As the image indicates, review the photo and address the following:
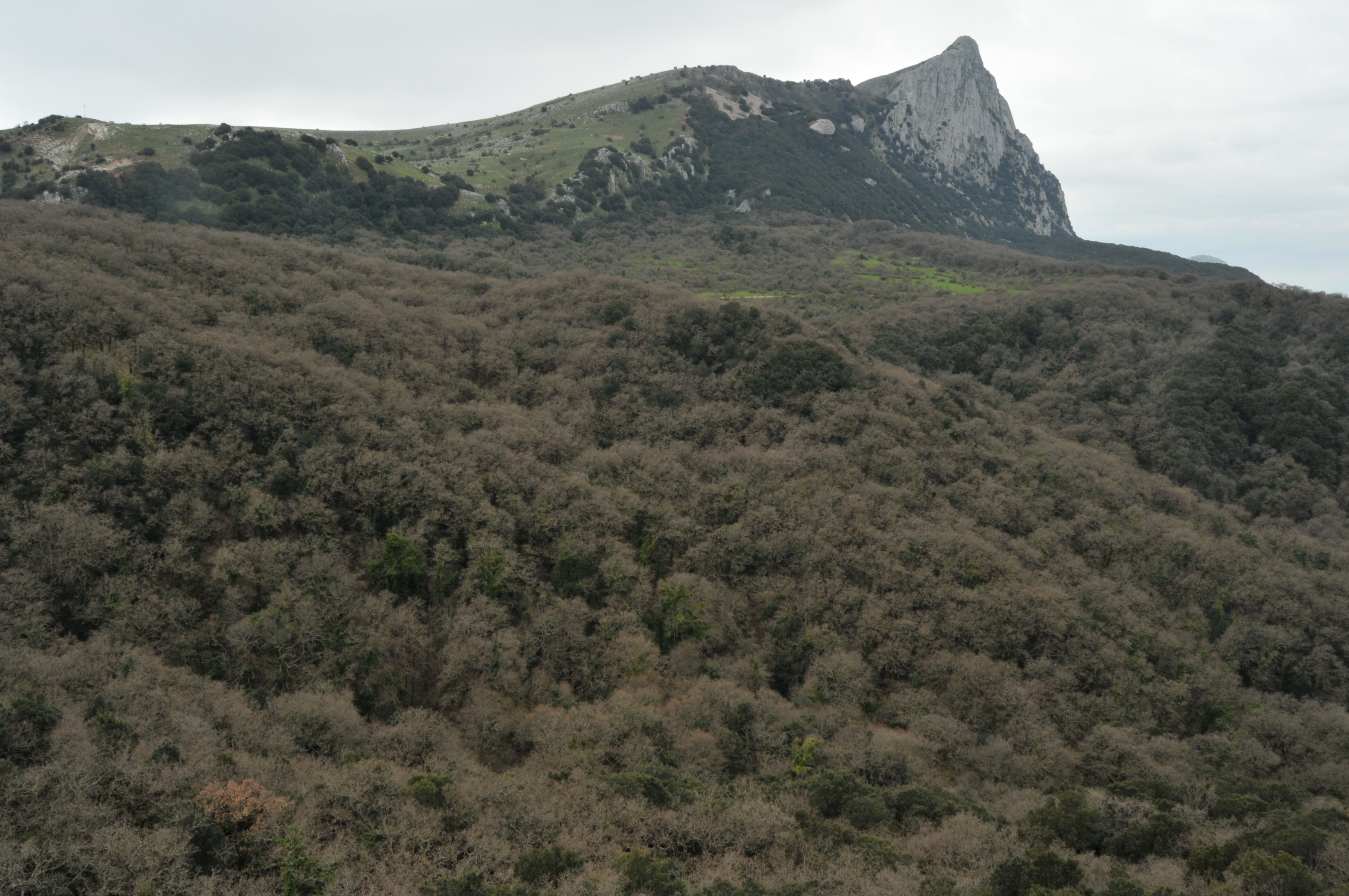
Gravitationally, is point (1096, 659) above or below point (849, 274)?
below

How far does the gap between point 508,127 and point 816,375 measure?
11819 centimetres

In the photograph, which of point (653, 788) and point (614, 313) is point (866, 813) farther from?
point (614, 313)

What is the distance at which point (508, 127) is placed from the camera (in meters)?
143

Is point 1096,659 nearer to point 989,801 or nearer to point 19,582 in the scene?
point 989,801

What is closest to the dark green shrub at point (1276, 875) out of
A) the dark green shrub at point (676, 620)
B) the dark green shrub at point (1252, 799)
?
the dark green shrub at point (1252, 799)

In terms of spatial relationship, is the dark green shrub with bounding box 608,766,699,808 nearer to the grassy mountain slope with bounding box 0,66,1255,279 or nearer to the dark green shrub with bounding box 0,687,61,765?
the dark green shrub with bounding box 0,687,61,765

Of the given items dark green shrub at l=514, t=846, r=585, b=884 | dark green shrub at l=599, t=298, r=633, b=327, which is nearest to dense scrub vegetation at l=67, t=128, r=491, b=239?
dark green shrub at l=599, t=298, r=633, b=327

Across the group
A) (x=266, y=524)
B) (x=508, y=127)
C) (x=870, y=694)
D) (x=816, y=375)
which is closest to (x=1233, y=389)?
(x=816, y=375)

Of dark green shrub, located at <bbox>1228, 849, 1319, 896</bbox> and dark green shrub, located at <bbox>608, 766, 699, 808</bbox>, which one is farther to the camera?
dark green shrub, located at <bbox>608, 766, 699, 808</bbox>

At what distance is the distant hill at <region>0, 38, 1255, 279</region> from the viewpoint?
74.7m

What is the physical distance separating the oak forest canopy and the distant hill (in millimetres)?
6897

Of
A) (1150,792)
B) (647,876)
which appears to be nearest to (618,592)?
(647,876)

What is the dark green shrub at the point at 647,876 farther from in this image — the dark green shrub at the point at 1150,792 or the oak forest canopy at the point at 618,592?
the dark green shrub at the point at 1150,792

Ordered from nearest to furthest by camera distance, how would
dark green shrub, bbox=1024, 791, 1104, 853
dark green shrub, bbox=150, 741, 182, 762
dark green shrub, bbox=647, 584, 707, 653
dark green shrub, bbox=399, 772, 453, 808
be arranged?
dark green shrub, bbox=150, 741, 182, 762, dark green shrub, bbox=399, 772, 453, 808, dark green shrub, bbox=1024, 791, 1104, 853, dark green shrub, bbox=647, 584, 707, 653
